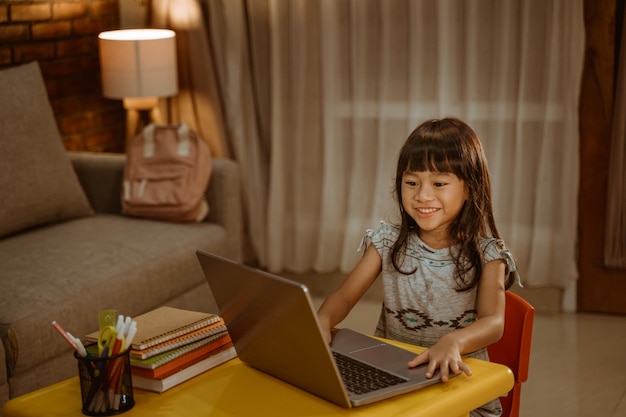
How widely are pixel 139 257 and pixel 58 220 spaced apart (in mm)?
503

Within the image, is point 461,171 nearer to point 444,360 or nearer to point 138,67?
point 444,360

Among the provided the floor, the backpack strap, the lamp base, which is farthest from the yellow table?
the lamp base

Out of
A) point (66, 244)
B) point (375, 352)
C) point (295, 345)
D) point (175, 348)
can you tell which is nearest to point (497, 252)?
point (375, 352)

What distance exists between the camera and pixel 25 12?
3.50m

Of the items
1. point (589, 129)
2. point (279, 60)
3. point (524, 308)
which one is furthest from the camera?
point (279, 60)

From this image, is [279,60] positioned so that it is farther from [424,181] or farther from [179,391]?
[179,391]

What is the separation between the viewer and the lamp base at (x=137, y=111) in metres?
3.78

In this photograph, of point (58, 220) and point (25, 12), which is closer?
point (58, 220)

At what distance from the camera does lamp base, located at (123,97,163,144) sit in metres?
3.78

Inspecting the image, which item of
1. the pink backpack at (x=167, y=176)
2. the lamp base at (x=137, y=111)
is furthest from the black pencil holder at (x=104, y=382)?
the lamp base at (x=137, y=111)

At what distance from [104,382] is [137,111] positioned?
8.23 feet

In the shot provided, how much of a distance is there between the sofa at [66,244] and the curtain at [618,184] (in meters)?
1.43

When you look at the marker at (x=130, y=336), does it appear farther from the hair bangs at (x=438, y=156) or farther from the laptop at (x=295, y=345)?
the hair bangs at (x=438, y=156)

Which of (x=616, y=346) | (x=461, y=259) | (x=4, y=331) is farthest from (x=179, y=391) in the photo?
(x=616, y=346)
